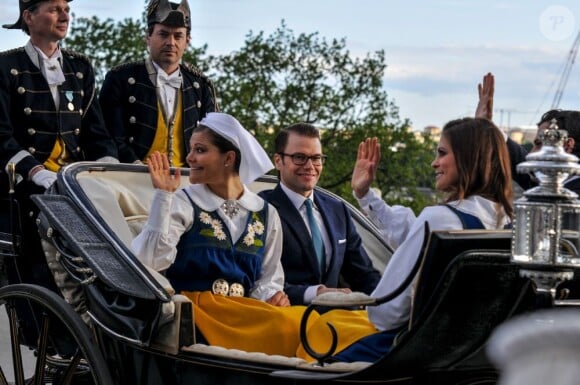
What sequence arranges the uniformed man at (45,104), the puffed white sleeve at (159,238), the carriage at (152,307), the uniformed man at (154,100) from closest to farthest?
1. the carriage at (152,307)
2. the puffed white sleeve at (159,238)
3. the uniformed man at (45,104)
4. the uniformed man at (154,100)

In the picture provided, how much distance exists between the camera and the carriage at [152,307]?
9.48ft

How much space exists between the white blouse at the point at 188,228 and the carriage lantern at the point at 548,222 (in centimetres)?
150

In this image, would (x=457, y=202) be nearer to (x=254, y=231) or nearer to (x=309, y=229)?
(x=254, y=231)

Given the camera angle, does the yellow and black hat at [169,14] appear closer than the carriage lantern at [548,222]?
No

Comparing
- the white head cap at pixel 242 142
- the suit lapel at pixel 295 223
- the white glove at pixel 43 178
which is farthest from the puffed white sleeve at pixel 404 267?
the white glove at pixel 43 178

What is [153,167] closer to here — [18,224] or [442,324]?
[18,224]

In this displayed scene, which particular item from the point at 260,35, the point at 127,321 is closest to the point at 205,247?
the point at 127,321

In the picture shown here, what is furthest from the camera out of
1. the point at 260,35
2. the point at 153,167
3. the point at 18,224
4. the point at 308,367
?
the point at 260,35

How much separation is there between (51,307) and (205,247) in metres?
0.58

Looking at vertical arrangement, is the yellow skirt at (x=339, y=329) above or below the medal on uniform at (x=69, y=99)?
below

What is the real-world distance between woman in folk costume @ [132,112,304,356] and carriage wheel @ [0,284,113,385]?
1.12 feet

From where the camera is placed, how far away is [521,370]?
985 millimetres

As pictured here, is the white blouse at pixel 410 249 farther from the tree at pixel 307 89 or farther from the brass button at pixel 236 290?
the tree at pixel 307 89

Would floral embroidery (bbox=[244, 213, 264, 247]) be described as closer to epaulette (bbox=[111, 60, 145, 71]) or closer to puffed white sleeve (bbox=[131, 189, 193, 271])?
puffed white sleeve (bbox=[131, 189, 193, 271])
